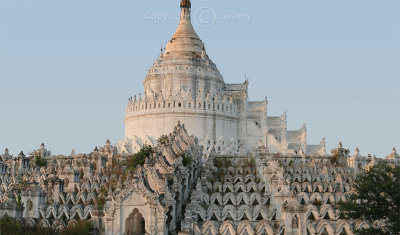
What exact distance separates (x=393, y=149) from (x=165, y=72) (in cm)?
2754

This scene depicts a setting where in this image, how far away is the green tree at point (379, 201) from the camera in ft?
69.7

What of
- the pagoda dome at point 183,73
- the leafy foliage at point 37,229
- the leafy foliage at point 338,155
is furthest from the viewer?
the pagoda dome at point 183,73

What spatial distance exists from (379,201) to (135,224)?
1004cm

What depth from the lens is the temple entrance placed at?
71.2ft

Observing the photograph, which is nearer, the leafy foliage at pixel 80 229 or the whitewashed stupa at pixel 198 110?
the leafy foliage at pixel 80 229

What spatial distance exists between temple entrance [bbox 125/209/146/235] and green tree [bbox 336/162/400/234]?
842 centimetres

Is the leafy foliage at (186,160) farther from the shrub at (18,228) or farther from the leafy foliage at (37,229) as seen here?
the shrub at (18,228)

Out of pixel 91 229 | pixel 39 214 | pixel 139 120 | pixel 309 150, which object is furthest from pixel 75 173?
pixel 309 150

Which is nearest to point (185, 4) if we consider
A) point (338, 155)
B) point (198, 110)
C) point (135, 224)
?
point (198, 110)

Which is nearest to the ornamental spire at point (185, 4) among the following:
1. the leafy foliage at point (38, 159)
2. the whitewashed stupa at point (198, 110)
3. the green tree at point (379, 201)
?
the whitewashed stupa at point (198, 110)

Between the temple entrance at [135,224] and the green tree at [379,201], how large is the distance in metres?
8.42

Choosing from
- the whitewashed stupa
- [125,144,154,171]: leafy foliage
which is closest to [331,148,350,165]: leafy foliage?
the whitewashed stupa

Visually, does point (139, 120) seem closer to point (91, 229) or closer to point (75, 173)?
point (75, 173)

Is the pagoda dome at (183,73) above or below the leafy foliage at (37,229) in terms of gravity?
above
